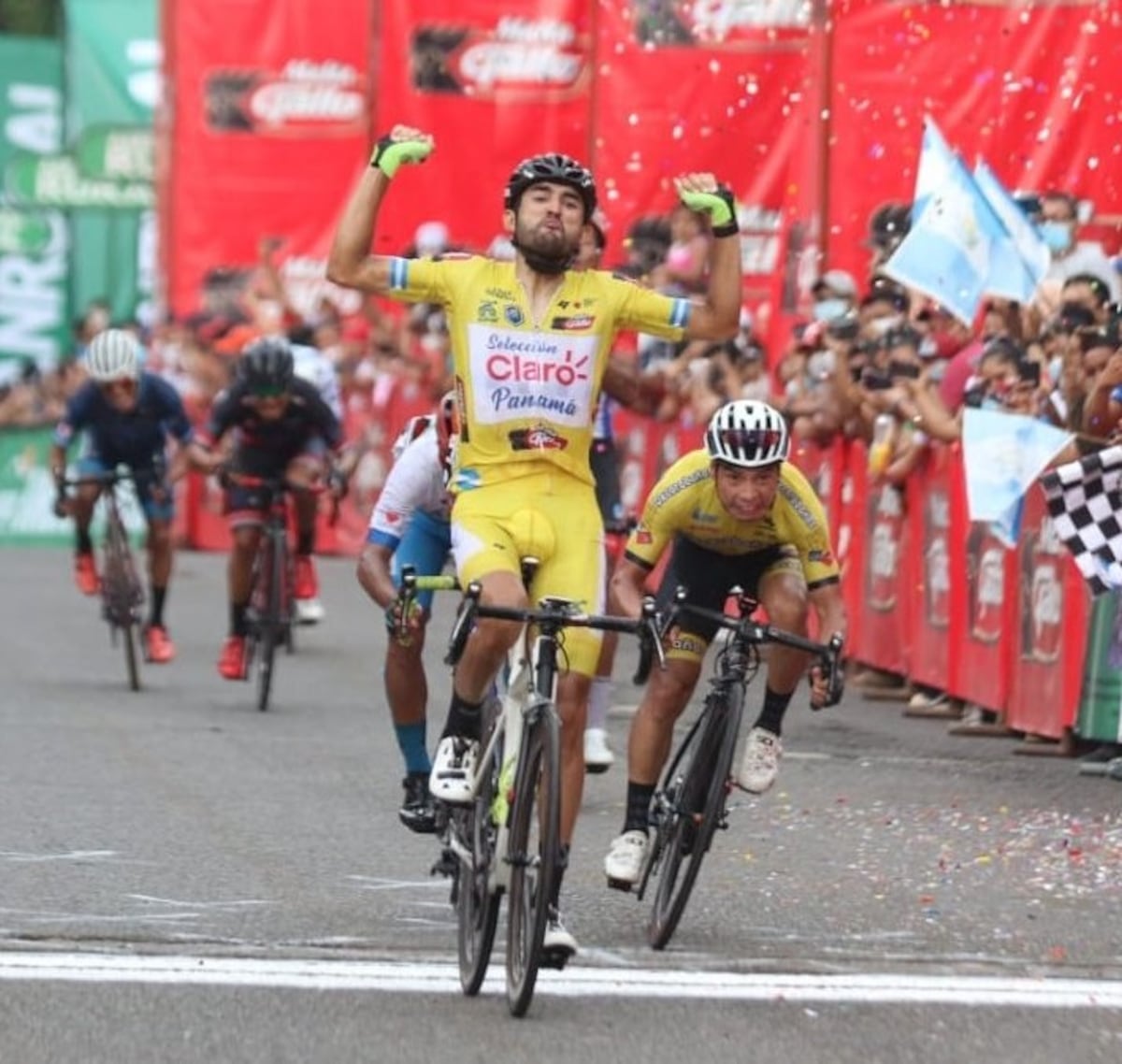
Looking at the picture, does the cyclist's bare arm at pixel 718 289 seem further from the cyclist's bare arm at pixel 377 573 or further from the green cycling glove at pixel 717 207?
the cyclist's bare arm at pixel 377 573

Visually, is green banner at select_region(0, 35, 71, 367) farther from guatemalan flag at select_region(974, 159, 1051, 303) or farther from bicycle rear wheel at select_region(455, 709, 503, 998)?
bicycle rear wheel at select_region(455, 709, 503, 998)

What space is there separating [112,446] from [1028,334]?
4.85m

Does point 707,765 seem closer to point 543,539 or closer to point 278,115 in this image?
point 543,539

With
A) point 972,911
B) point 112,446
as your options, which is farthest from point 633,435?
point 972,911

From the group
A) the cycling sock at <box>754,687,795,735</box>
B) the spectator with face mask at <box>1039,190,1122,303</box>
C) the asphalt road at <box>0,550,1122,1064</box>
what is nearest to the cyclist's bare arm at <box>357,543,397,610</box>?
the asphalt road at <box>0,550,1122,1064</box>

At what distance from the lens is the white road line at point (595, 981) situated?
8.27 meters

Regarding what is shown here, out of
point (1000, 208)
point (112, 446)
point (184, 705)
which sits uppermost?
point (1000, 208)

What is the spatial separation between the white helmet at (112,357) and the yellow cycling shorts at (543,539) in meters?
8.41

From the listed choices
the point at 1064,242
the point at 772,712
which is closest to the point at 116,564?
the point at 1064,242

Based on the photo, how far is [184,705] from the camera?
16.1m

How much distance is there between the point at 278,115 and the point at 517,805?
2259 cm

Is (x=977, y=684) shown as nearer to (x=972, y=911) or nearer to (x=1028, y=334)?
(x=1028, y=334)

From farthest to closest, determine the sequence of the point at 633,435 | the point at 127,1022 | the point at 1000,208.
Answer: the point at 633,435 → the point at 1000,208 → the point at 127,1022

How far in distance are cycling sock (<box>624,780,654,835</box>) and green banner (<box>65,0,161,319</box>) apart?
2605 centimetres
